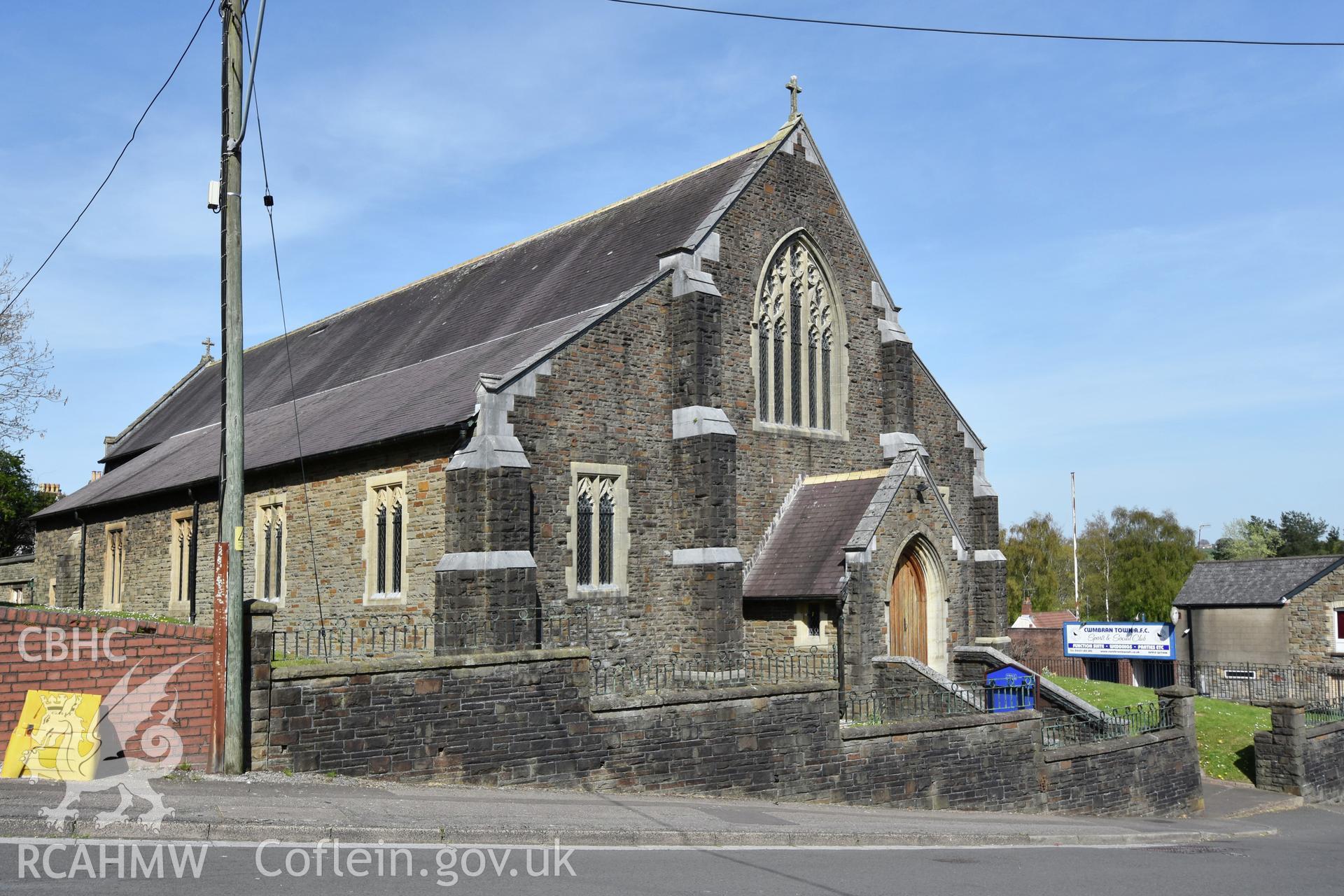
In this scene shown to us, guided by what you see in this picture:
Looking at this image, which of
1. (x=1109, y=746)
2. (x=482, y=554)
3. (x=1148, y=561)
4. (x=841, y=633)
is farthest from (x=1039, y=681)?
(x=1148, y=561)

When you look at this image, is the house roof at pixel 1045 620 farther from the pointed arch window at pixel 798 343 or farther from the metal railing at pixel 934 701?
the metal railing at pixel 934 701

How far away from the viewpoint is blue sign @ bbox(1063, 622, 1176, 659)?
34.8m

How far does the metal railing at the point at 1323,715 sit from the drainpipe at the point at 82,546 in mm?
31347

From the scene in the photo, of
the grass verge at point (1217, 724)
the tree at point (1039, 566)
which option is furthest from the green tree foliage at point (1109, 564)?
the grass verge at point (1217, 724)

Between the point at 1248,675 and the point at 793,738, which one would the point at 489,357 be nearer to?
the point at 793,738

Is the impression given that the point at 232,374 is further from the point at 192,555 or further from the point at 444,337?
the point at 192,555

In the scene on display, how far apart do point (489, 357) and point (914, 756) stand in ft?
37.2

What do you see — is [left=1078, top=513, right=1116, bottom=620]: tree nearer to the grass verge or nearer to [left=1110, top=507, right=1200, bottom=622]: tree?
[left=1110, top=507, right=1200, bottom=622]: tree

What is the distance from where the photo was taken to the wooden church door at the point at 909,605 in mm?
21062

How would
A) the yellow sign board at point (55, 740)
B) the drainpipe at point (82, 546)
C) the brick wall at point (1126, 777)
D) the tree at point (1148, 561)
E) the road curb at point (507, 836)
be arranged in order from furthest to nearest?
the tree at point (1148, 561) → the drainpipe at point (82, 546) → the brick wall at point (1126, 777) → the yellow sign board at point (55, 740) → the road curb at point (507, 836)

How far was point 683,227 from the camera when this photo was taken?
2277cm

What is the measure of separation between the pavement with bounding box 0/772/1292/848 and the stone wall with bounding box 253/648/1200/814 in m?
0.31

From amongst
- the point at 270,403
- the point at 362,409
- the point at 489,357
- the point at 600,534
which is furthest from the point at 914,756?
the point at 270,403

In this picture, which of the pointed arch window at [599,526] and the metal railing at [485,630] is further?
the pointed arch window at [599,526]
